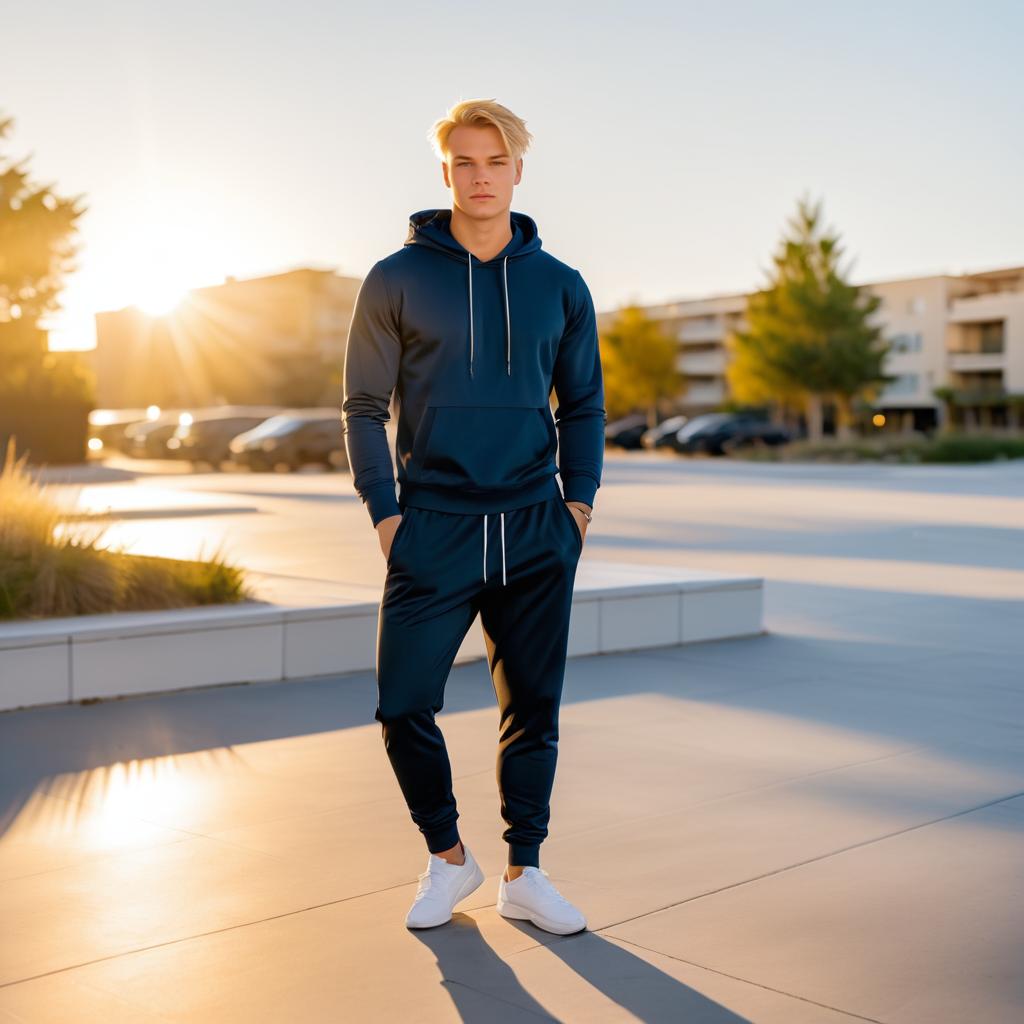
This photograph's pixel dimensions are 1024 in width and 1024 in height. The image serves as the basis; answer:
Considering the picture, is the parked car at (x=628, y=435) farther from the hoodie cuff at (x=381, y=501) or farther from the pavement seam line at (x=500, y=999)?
the pavement seam line at (x=500, y=999)

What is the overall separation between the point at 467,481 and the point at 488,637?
47 centimetres

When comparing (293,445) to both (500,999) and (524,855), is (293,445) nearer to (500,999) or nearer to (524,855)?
(524,855)

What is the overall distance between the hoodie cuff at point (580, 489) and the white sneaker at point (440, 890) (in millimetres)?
935

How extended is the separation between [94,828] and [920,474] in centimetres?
3117

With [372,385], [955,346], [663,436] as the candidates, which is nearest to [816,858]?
[372,385]

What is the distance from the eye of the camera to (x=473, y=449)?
3459 millimetres

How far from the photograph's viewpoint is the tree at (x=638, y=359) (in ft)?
220

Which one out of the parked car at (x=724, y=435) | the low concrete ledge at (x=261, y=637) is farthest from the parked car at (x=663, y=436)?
the low concrete ledge at (x=261, y=637)

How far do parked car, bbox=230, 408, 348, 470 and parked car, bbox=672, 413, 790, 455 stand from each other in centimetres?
1590

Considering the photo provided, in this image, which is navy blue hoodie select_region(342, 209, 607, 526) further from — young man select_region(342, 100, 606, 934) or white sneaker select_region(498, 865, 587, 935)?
white sneaker select_region(498, 865, 587, 935)

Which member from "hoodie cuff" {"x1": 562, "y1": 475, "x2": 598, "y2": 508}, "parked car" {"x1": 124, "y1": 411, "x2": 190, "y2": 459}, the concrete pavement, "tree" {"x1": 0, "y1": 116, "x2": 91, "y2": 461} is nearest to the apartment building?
"parked car" {"x1": 124, "y1": 411, "x2": 190, "y2": 459}

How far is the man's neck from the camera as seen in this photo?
3.53 m

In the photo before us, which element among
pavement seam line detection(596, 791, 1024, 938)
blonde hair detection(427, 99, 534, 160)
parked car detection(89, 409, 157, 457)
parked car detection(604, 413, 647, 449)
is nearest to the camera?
blonde hair detection(427, 99, 534, 160)

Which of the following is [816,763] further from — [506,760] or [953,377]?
[953,377]
